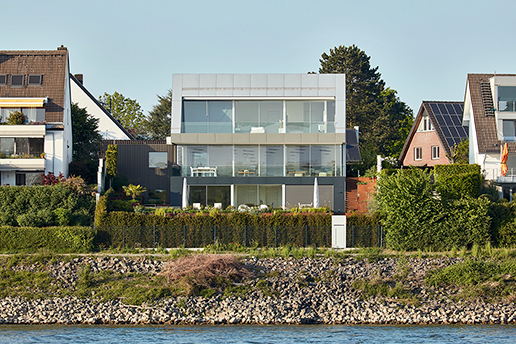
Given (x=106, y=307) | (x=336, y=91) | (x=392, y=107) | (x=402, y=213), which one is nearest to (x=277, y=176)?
(x=336, y=91)

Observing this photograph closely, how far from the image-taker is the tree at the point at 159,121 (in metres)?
63.7

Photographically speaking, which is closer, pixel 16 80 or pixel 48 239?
pixel 48 239

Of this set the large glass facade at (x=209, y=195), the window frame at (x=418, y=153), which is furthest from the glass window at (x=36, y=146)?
the window frame at (x=418, y=153)

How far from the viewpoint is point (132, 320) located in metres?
22.2

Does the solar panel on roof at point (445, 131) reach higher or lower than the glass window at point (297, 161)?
higher

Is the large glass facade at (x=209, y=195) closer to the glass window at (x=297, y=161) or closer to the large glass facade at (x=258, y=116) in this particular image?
the large glass facade at (x=258, y=116)

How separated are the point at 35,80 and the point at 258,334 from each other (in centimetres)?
2573

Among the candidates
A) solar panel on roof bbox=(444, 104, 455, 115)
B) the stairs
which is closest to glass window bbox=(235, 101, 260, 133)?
the stairs

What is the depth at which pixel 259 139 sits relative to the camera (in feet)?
120

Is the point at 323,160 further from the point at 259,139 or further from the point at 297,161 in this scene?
the point at 259,139

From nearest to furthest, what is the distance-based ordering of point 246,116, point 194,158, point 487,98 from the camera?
point 194,158 < point 246,116 < point 487,98

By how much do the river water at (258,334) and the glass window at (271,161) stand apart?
15716 mm

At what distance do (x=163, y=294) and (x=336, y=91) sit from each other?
18462mm

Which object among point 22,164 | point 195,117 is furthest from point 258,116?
point 22,164
